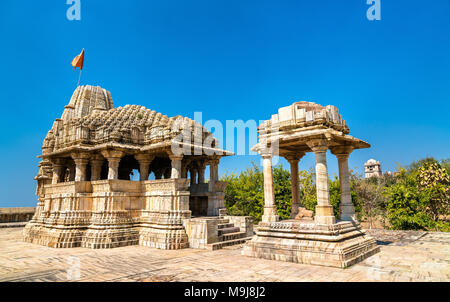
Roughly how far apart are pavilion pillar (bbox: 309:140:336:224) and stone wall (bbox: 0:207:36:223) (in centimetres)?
2892

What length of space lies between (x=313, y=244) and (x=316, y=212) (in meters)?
1.10

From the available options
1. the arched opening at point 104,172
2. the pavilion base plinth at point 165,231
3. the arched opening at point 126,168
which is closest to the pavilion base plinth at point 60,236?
the pavilion base plinth at point 165,231

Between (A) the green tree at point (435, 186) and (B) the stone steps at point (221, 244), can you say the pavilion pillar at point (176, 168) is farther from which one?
(A) the green tree at point (435, 186)

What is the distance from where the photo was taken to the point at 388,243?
11.0m

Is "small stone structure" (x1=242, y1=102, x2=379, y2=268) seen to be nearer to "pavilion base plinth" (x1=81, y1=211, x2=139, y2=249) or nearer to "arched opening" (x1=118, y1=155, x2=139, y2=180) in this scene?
"pavilion base plinth" (x1=81, y1=211, x2=139, y2=249)

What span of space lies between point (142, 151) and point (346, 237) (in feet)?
32.1

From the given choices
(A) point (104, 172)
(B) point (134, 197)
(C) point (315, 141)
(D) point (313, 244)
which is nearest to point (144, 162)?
(B) point (134, 197)

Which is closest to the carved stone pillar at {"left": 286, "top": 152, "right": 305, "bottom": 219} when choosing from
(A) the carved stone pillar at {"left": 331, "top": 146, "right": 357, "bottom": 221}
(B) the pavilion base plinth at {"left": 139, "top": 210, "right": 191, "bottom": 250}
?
A: (A) the carved stone pillar at {"left": 331, "top": 146, "right": 357, "bottom": 221}

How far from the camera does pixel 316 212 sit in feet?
28.1

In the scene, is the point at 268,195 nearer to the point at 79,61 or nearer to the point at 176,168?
the point at 176,168

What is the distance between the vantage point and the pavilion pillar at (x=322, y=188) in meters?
8.25

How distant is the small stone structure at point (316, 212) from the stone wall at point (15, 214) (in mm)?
26653

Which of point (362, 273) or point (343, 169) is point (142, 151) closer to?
point (343, 169)
